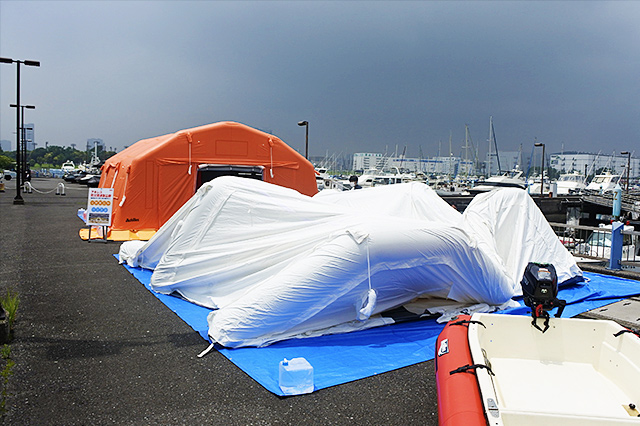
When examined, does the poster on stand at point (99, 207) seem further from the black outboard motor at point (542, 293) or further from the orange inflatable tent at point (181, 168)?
the black outboard motor at point (542, 293)

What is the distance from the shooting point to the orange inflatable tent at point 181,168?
14.8 metres

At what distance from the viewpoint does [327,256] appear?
560 centimetres

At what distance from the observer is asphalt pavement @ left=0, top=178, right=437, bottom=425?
3.91 metres

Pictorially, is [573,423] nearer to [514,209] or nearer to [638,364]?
[638,364]

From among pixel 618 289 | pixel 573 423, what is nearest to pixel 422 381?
pixel 573 423

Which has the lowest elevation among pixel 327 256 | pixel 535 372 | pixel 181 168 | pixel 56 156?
pixel 535 372

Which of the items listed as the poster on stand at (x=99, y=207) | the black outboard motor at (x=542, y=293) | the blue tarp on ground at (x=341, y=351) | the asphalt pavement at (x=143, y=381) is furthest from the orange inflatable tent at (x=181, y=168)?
the black outboard motor at (x=542, y=293)

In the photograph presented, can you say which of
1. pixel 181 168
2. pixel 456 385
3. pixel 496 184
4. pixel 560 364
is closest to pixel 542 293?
pixel 560 364

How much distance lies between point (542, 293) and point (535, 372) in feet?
2.62

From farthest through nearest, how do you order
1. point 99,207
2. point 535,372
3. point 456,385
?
point 99,207
point 535,372
point 456,385

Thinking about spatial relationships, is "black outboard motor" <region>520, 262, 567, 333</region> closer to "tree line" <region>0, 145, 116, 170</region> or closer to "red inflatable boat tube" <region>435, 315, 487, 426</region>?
"red inflatable boat tube" <region>435, 315, 487, 426</region>

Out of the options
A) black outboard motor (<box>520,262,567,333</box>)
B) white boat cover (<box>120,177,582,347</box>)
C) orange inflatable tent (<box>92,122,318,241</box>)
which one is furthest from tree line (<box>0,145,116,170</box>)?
black outboard motor (<box>520,262,567,333</box>)

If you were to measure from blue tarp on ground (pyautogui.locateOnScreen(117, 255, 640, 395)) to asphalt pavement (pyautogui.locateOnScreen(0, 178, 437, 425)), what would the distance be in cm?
13

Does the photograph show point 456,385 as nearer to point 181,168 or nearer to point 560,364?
point 560,364
